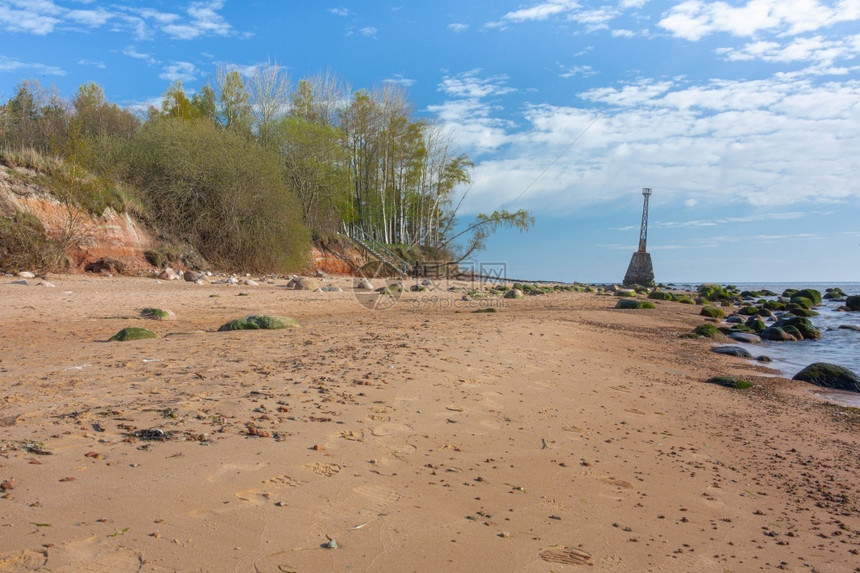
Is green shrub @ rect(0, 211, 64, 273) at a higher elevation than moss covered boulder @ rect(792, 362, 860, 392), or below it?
higher

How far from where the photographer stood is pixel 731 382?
6973 mm

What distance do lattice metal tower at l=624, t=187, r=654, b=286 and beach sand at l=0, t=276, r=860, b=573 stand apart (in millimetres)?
41966

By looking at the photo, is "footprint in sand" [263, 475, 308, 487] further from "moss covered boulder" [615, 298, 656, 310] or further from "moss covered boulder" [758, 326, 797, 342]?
"moss covered boulder" [615, 298, 656, 310]

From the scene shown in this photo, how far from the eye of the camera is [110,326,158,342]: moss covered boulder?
21.5 feet

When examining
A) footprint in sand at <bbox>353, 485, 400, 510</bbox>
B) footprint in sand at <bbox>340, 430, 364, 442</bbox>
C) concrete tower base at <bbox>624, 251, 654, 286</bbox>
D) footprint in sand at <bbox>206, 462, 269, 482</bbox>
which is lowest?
footprint in sand at <bbox>353, 485, 400, 510</bbox>

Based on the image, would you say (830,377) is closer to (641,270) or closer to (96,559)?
(96,559)

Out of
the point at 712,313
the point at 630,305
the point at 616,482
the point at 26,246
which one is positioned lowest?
the point at 616,482

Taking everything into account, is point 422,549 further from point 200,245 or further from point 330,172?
point 330,172

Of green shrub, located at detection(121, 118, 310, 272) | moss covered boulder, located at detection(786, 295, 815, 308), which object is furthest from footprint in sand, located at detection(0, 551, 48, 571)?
moss covered boulder, located at detection(786, 295, 815, 308)

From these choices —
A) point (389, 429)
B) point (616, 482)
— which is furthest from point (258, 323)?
point (616, 482)

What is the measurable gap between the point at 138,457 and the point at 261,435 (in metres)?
0.70

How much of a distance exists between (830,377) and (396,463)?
7.20m

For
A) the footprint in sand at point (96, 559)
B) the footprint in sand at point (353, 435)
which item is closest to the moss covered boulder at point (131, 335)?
the footprint in sand at point (353, 435)

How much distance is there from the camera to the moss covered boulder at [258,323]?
25.5ft
